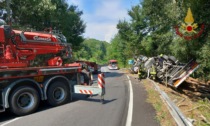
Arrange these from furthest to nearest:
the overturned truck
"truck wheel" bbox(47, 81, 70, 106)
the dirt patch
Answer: the overturned truck < "truck wheel" bbox(47, 81, 70, 106) < the dirt patch

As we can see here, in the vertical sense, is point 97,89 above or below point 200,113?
above

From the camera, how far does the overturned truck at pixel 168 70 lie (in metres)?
14.9

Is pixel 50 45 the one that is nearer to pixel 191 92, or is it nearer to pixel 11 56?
pixel 11 56

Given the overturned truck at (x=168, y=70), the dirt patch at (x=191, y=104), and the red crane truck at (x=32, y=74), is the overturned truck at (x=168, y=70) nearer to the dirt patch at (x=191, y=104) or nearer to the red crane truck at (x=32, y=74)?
the dirt patch at (x=191, y=104)

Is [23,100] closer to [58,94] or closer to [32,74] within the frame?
[32,74]

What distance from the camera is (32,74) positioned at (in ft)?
29.7

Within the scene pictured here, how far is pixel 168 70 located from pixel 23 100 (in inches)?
432

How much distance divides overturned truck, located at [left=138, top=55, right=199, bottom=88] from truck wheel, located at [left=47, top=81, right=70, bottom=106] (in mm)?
7433

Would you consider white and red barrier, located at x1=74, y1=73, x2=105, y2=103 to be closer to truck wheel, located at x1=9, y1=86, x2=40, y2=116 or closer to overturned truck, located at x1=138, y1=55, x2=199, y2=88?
truck wheel, located at x1=9, y1=86, x2=40, y2=116

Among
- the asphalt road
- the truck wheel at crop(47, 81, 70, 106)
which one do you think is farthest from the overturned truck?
the truck wheel at crop(47, 81, 70, 106)

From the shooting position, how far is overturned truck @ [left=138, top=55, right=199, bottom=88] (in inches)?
587

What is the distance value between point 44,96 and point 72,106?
3.80ft

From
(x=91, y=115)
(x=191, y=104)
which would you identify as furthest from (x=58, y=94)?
(x=191, y=104)

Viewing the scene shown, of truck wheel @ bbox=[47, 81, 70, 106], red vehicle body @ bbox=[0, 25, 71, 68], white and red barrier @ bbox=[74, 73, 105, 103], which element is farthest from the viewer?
white and red barrier @ bbox=[74, 73, 105, 103]
